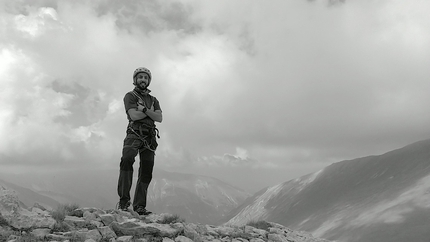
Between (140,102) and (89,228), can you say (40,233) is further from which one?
(140,102)

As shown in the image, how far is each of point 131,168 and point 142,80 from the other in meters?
3.24

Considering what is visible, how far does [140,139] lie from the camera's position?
35.6 ft

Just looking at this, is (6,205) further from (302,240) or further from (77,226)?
(302,240)

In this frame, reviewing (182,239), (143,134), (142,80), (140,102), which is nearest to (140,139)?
(143,134)

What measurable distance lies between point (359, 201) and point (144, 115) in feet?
588

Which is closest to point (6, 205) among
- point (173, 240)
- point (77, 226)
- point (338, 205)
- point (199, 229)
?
point (77, 226)

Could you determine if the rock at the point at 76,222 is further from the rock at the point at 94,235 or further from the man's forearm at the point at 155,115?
the man's forearm at the point at 155,115

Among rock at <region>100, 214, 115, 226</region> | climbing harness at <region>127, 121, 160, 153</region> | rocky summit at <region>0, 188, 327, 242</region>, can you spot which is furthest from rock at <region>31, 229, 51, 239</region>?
climbing harness at <region>127, 121, 160, 153</region>

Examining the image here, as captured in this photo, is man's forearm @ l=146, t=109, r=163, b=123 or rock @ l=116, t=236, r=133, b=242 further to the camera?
man's forearm @ l=146, t=109, r=163, b=123

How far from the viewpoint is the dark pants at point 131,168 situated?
10477 mm

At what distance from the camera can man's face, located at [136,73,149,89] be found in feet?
36.7

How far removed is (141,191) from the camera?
11062mm

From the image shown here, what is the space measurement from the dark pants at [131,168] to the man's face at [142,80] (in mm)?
1911

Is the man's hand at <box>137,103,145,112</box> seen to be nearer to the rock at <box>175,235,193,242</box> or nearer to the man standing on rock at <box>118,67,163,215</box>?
the man standing on rock at <box>118,67,163,215</box>
